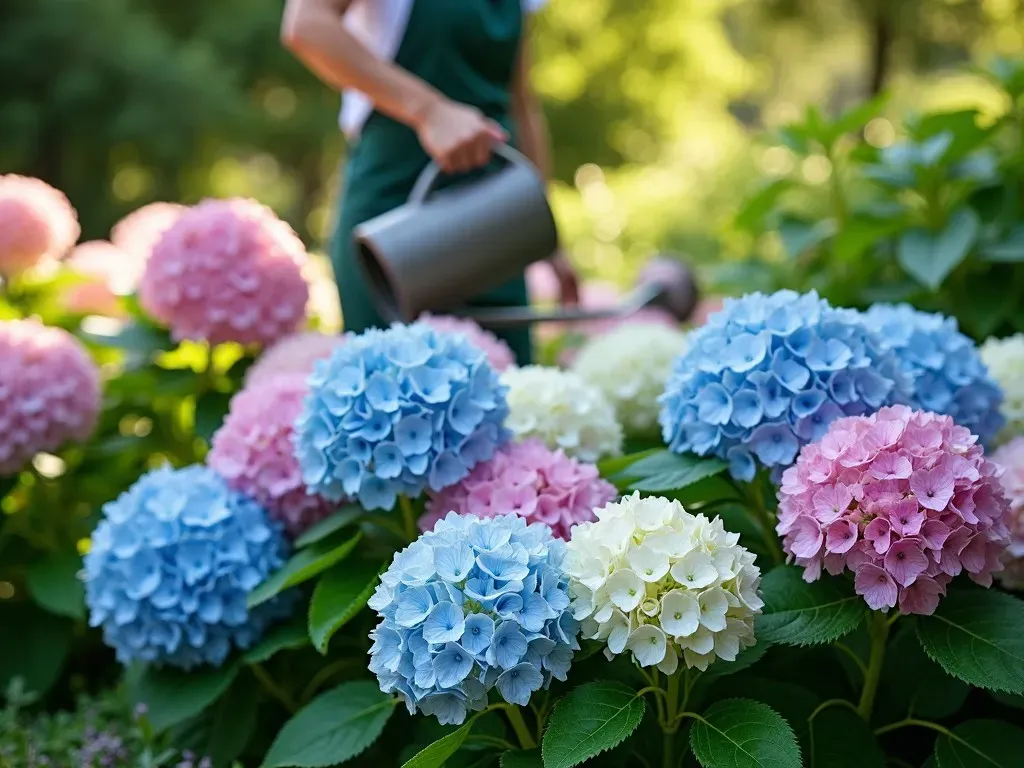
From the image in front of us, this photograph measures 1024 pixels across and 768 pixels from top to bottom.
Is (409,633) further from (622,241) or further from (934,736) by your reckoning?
(622,241)

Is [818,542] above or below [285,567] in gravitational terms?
above

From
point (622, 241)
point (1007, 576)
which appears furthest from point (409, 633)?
point (622, 241)

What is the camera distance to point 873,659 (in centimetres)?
121

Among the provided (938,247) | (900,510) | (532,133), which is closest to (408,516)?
(900,510)

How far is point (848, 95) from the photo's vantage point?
66.7ft

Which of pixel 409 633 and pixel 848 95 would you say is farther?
pixel 848 95

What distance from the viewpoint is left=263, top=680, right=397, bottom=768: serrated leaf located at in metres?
1.25

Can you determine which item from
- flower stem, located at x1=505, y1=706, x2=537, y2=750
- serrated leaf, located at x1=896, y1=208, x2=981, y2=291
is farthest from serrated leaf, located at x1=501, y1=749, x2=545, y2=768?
serrated leaf, located at x1=896, y1=208, x2=981, y2=291

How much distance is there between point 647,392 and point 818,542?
0.82 meters

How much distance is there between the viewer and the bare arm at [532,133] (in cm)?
246

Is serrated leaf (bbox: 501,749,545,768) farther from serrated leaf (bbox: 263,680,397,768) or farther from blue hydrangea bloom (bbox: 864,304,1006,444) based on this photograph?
blue hydrangea bloom (bbox: 864,304,1006,444)

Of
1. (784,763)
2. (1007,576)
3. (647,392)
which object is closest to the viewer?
(784,763)

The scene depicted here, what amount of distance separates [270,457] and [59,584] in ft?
2.03

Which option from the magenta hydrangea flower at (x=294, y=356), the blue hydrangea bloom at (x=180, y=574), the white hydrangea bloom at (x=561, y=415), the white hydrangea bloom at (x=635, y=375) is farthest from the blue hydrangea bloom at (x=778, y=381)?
the magenta hydrangea flower at (x=294, y=356)
